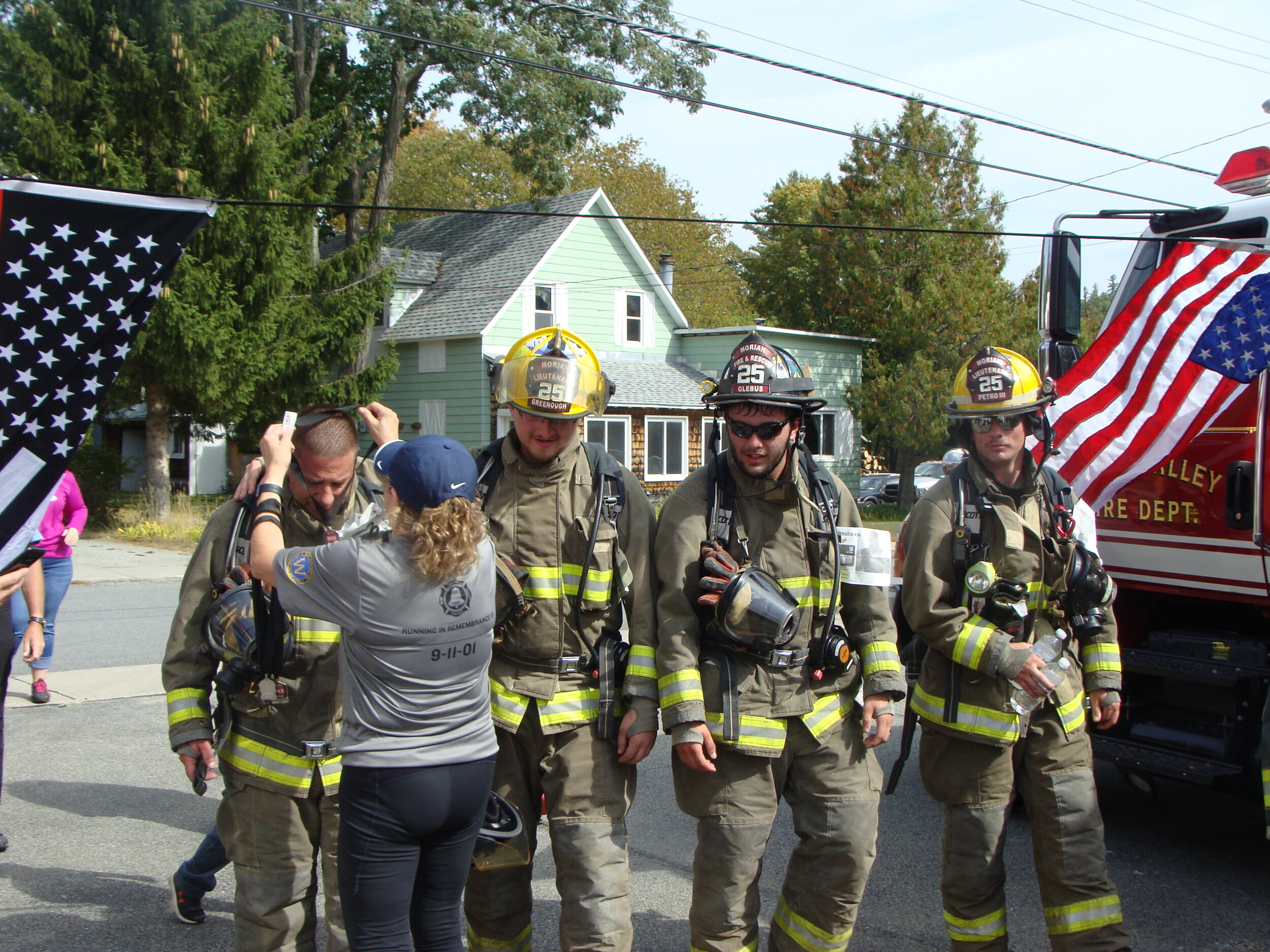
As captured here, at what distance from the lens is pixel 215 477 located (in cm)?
3288

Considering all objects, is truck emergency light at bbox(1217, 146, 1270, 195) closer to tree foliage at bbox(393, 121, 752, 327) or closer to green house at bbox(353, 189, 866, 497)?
green house at bbox(353, 189, 866, 497)

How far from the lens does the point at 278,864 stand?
3197 millimetres

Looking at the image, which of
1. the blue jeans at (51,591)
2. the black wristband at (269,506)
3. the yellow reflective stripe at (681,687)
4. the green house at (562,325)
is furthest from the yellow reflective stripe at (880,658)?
the green house at (562,325)

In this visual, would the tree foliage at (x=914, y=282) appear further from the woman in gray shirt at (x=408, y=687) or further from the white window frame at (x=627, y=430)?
the woman in gray shirt at (x=408, y=687)

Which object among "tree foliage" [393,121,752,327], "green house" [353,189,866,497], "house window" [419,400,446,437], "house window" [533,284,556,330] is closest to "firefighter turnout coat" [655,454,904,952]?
"green house" [353,189,866,497]

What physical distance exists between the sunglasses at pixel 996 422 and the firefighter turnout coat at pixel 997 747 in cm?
16

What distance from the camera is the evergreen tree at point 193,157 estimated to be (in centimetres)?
1833

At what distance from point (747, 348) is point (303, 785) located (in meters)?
1.93

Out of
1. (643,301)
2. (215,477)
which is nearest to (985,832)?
(643,301)

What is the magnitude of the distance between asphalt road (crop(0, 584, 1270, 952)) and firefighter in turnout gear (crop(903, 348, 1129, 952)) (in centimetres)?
61

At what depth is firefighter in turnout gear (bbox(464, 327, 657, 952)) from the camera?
10.7 feet

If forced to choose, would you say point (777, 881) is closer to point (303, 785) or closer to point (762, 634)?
point (762, 634)

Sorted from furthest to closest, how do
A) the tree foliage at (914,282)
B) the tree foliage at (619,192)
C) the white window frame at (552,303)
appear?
the tree foliage at (619,192) → the tree foliage at (914,282) → the white window frame at (552,303)

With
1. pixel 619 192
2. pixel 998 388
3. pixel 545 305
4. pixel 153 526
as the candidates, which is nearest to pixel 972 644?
pixel 998 388
